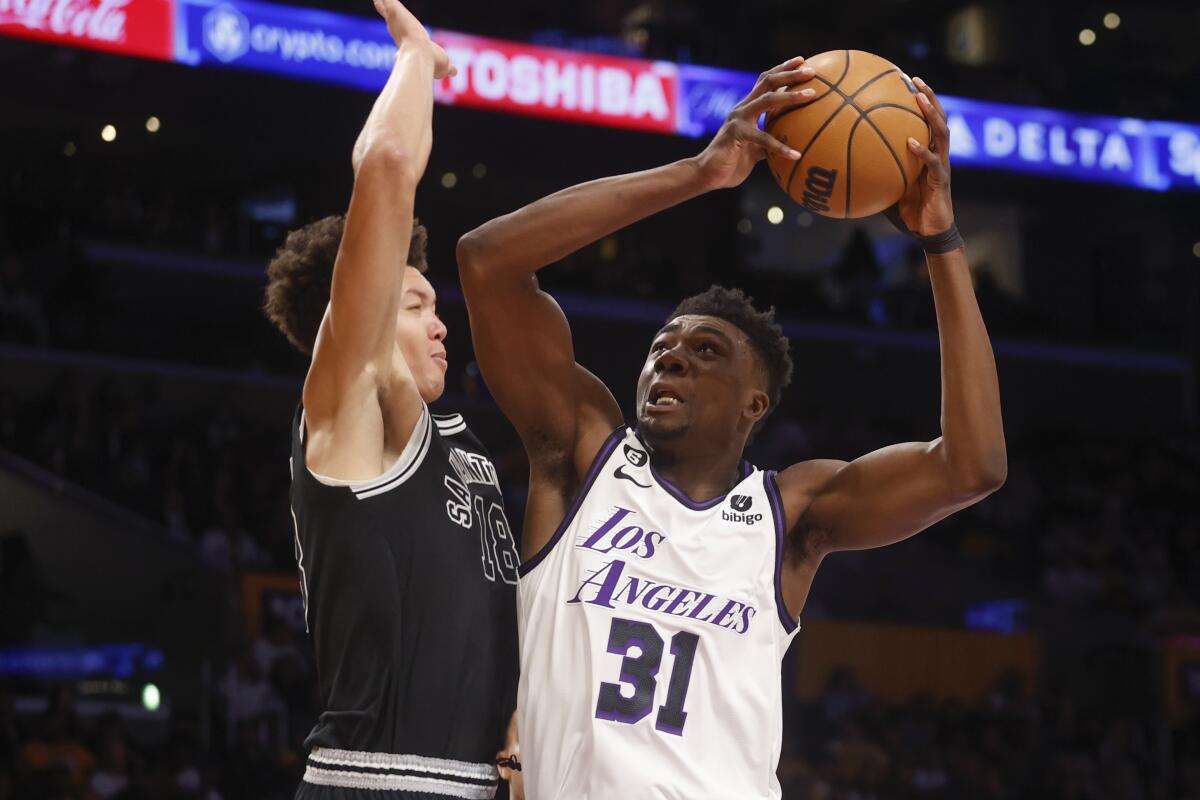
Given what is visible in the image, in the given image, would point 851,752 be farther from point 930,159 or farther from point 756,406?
point 930,159

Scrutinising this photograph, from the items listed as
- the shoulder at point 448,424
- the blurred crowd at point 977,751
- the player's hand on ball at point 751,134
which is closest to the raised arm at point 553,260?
the player's hand on ball at point 751,134

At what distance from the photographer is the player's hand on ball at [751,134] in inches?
134

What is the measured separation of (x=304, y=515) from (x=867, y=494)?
1.41 meters

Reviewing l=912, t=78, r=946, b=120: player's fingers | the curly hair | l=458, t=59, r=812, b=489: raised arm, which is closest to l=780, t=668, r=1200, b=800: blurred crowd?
l=458, t=59, r=812, b=489: raised arm

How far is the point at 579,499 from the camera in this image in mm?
3625

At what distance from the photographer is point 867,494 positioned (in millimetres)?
3760

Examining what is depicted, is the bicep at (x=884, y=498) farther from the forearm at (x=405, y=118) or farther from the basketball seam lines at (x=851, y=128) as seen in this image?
the forearm at (x=405, y=118)

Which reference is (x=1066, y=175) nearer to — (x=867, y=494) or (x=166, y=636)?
(x=166, y=636)

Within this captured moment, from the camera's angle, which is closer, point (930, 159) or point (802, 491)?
point (930, 159)

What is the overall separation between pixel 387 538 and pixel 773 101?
1313mm

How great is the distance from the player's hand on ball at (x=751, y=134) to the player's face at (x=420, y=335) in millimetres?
679

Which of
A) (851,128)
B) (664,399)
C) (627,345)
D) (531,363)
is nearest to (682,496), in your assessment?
(664,399)

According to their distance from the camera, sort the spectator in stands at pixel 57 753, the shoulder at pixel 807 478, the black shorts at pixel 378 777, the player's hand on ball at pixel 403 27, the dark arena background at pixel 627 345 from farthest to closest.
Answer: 1. the dark arena background at pixel 627 345
2. the spectator in stands at pixel 57 753
3. the shoulder at pixel 807 478
4. the player's hand on ball at pixel 403 27
5. the black shorts at pixel 378 777

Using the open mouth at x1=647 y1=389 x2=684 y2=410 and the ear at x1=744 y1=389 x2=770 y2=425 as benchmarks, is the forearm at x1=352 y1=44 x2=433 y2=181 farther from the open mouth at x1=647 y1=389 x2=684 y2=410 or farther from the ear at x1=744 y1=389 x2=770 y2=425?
the ear at x1=744 y1=389 x2=770 y2=425
